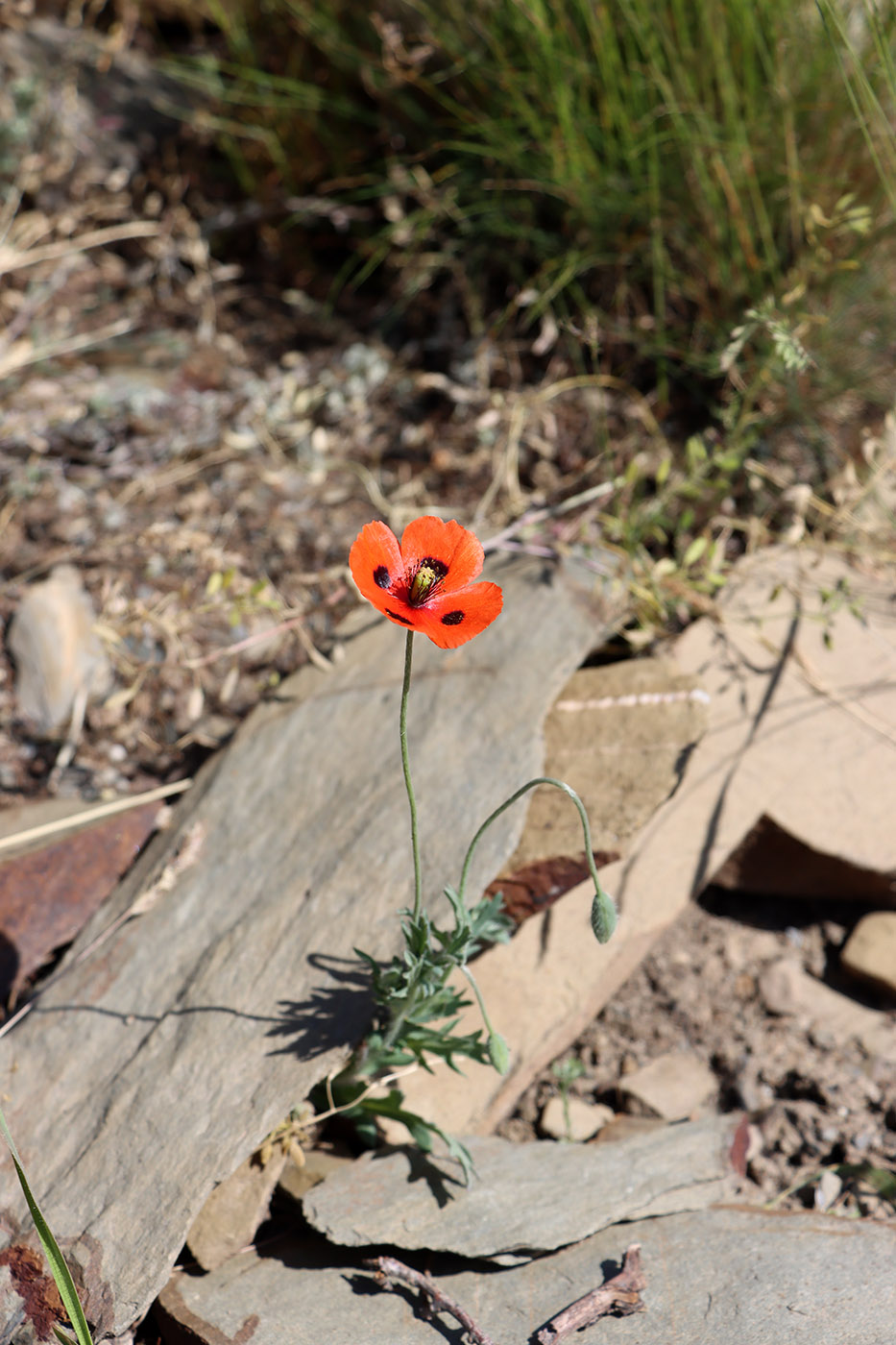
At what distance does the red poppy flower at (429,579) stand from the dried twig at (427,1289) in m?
1.02

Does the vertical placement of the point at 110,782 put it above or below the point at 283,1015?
above

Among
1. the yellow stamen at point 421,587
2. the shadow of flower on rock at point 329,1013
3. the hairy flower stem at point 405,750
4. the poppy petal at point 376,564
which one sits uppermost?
the poppy petal at point 376,564

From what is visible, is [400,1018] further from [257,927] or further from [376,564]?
[376,564]

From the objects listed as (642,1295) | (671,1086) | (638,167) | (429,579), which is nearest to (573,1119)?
(671,1086)

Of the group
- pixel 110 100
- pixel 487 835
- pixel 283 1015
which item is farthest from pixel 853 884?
pixel 110 100

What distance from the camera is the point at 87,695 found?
2.52 metres

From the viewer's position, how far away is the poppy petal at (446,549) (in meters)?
1.44

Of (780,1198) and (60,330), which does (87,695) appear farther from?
(780,1198)

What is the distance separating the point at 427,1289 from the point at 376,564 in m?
1.14

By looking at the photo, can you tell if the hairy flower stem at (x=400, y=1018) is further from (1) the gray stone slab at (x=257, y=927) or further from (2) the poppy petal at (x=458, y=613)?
(2) the poppy petal at (x=458, y=613)

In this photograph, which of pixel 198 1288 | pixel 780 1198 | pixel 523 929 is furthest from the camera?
pixel 523 929

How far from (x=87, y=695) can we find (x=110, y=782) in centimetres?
24

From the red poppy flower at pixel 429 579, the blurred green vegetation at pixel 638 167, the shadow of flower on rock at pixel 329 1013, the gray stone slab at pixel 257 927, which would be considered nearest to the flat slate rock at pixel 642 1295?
the gray stone slab at pixel 257 927

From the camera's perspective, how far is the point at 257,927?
197cm
